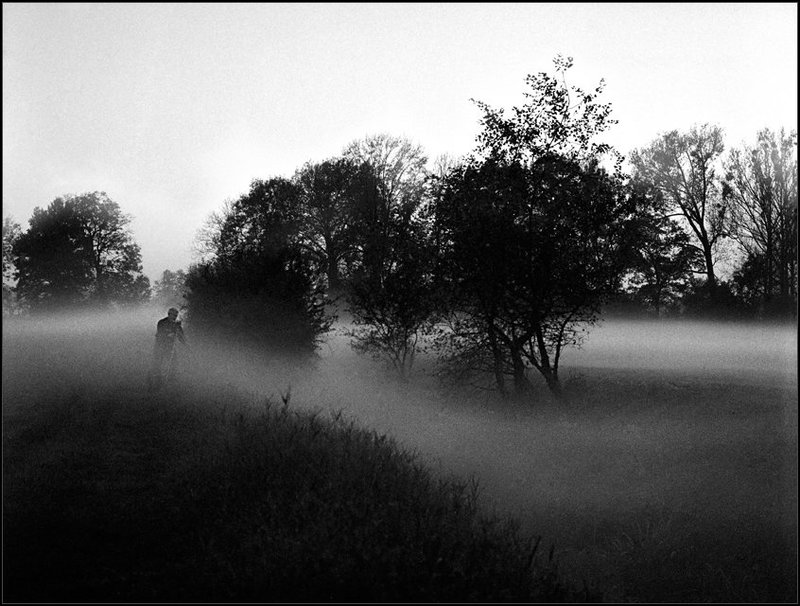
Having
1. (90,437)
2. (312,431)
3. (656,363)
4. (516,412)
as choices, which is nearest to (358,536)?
(312,431)

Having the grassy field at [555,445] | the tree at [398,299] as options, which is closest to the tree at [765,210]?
the grassy field at [555,445]

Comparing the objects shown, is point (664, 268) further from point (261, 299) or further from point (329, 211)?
point (261, 299)

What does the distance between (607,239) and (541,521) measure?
10.2 meters

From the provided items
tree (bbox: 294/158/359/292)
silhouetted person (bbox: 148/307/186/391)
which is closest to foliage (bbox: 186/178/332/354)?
silhouetted person (bbox: 148/307/186/391)

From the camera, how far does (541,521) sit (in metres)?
12.2

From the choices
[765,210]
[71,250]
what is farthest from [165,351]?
[765,210]

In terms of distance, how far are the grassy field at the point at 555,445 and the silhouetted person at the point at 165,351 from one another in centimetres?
60

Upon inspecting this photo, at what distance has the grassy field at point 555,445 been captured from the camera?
7.34m

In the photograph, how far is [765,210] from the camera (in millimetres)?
31219

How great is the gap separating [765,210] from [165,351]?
99.1 feet

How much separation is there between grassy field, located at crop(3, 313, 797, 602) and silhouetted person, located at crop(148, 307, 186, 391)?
60cm

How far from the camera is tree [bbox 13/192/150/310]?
316 inches

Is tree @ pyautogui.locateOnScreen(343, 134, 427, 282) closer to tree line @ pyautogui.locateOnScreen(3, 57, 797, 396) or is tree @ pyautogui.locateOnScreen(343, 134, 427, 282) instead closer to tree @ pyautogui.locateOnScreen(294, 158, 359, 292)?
tree @ pyautogui.locateOnScreen(294, 158, 359, 292)

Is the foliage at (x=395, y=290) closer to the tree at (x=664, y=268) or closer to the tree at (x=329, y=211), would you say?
the tree at (x=329, y=211)
